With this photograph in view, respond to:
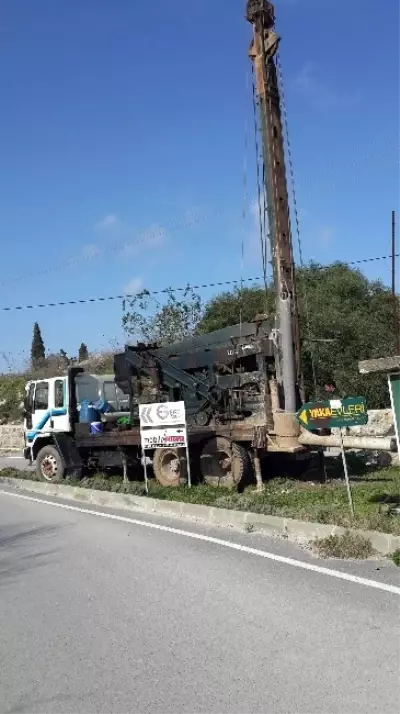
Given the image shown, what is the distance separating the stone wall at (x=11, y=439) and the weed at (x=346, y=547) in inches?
1047

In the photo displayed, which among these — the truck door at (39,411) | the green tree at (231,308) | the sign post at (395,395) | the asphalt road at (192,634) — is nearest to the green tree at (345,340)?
the green tree at (231,308)

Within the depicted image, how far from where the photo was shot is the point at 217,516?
968cm

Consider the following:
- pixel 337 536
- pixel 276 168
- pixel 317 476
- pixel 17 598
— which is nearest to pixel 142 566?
pixel 17 598

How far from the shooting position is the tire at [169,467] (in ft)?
44.9

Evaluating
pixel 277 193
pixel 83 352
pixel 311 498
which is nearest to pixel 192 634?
pixel 311 498

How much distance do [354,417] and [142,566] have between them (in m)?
3.42

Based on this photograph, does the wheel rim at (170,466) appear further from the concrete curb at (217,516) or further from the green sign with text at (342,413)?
the green sign with text at (342,413)

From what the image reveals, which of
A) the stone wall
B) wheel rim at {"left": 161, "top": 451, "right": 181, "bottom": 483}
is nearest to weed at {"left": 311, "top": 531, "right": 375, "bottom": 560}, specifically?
wheel rim at {"left": 161, "top": 451, "right": 181, "bottom": 483}

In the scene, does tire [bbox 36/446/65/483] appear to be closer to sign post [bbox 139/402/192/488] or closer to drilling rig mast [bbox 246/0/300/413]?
sign post [bbox 139/402/192/488]

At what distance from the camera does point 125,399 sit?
16609 millimetres

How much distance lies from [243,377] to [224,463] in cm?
176

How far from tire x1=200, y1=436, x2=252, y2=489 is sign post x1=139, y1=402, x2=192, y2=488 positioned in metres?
0.42

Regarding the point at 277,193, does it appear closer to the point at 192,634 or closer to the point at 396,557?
the point at 396,557

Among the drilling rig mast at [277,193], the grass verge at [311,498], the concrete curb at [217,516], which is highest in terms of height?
the drilling rig mast at [277,193]
